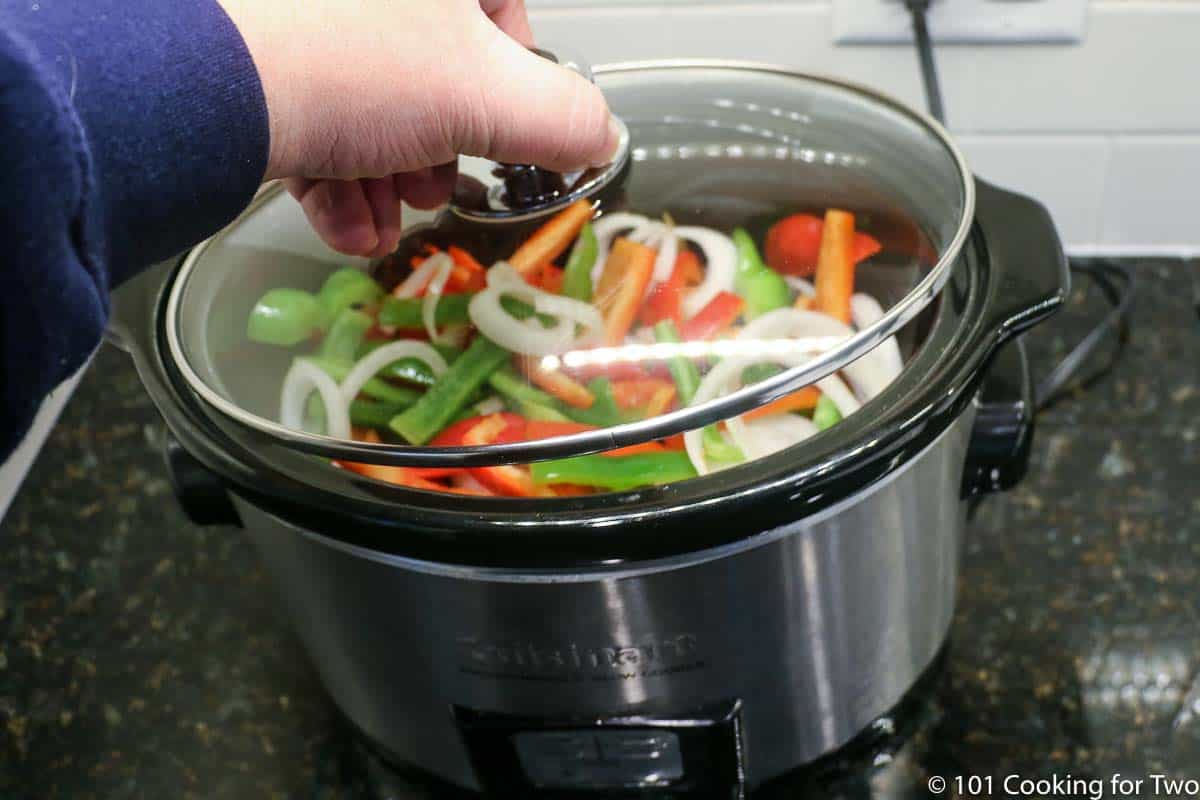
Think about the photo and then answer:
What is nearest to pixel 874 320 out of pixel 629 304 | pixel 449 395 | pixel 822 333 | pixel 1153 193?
pixel 822 333

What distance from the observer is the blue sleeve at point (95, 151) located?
385 millimetres

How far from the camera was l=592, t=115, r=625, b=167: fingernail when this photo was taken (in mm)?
622

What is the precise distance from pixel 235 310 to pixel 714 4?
604 millimetres

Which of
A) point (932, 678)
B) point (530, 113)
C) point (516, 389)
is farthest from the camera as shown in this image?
point (932, 678)

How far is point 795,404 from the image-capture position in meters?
0.64

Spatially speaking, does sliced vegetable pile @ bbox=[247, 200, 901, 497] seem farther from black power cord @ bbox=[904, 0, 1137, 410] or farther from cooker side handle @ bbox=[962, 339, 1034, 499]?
black power cord @ bbox=[904, 0, 1137, 410]

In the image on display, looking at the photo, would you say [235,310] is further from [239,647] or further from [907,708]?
[907,708]

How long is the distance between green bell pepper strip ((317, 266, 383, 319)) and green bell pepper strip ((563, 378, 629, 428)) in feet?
0.65

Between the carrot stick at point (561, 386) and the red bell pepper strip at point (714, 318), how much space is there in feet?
0.22

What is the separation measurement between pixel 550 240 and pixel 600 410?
5.6 inches

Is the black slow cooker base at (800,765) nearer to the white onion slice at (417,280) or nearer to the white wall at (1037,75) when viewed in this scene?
the white onion slice at (417,280)

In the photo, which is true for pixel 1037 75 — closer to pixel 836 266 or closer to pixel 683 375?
pixel 836 266

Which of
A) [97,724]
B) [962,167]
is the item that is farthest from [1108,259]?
[97,724]

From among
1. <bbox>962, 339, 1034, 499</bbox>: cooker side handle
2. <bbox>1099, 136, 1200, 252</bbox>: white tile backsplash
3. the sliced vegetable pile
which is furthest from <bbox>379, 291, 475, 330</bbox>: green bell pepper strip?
<bbox>1099, 136, 1200, 252</bbox>: white tile backsplash
